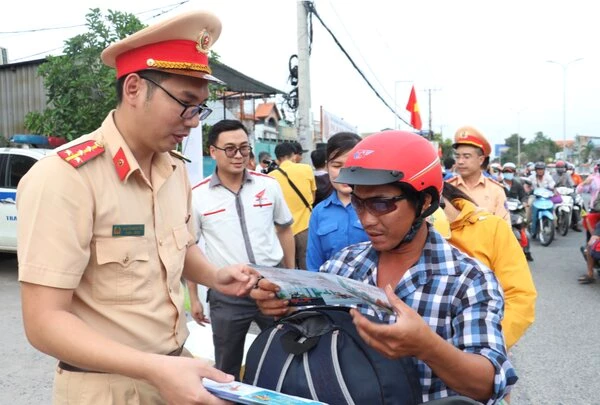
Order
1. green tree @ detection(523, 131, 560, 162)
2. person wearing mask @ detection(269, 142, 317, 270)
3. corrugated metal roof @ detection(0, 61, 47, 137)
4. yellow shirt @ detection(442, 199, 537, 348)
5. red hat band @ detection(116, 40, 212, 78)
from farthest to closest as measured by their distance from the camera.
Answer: green tree @ detection(523, 131, 560, 162)
corrugated metal roof @ detection(0, 61, 47, 137)
person wearing mask @ detection(269, 142, 317, 270)
yellow shirt @ detection(442, 199, 537, 348)
red hat band @ detection(116, 40, 212, 78)

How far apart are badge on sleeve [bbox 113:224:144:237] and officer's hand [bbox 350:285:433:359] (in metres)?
0.66

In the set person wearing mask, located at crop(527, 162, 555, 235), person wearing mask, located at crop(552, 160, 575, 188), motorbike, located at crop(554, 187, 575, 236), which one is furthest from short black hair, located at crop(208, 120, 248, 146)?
person wearing mask, located at crop(552, 160, 575, 188)

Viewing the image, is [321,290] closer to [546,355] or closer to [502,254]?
[502,254]

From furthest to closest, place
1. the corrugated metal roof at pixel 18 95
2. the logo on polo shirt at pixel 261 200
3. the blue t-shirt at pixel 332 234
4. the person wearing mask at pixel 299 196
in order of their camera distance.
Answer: the corrugated metal roof at pixel 18 95 → the person wearing mask at pixel 299 196 → the logo on polo shirt at pixel 261 200 → the blue t-shirt at pixel 332 234

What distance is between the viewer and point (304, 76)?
10.4 meters

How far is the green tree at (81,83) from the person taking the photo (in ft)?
28.3

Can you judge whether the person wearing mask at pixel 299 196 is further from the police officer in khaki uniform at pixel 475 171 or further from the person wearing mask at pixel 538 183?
the person wearing mask at pixel 538 183

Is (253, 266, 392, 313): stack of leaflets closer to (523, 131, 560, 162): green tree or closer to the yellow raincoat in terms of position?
the yellow raincoat

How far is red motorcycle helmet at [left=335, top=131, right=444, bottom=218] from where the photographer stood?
154 centimetres

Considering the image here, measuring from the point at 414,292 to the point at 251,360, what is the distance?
1.61 feet

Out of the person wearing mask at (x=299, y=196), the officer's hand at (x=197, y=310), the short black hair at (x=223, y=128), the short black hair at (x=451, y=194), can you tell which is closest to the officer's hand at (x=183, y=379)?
the short black hair at (x=451, y=194)

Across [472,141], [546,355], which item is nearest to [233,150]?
[472,141]

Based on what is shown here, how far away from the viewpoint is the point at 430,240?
1627 millimetres

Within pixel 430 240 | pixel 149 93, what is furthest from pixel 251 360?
pixel 149 93
